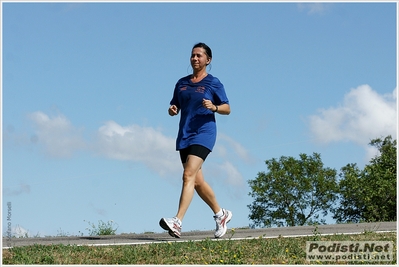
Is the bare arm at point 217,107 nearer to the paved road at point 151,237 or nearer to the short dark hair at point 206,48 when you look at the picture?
the short dark hair at point 206,48

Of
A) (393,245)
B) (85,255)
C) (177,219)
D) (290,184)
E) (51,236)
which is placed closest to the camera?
(85,255)

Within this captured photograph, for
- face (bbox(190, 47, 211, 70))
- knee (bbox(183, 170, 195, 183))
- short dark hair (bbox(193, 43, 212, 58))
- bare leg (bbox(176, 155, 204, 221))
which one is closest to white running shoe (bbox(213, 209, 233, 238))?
bare leg (bbox(176, 155, 204, 221))

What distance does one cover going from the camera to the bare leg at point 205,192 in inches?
369

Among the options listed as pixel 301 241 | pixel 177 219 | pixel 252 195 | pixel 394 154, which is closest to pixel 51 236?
pixel 177 219

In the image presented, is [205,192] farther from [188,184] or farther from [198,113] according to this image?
[198,113]

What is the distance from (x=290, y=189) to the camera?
4003cm

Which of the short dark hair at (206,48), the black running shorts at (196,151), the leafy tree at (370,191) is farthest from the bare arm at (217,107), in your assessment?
the leafy tree at (370,191)

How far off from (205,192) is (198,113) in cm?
120

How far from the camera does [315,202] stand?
40344 millimetres

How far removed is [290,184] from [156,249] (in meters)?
32.8

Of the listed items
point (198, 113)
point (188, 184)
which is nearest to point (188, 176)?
point (188, 184)

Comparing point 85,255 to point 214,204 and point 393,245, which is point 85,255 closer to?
point 214,204

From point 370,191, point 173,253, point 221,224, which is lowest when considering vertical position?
point 173,253

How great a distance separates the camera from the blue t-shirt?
921cm
